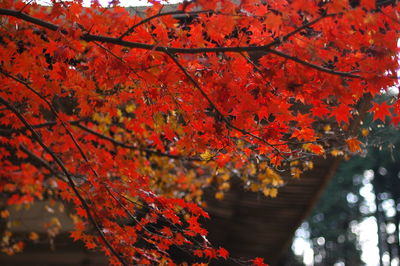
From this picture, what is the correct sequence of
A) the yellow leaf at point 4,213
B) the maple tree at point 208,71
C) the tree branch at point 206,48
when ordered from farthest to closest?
the yellow leaf at point 4,213 < the maple tree at point 208,71 < the tree branch at point 206,48

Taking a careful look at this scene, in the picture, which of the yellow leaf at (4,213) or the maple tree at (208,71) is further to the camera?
the yellow leaf at (4,213)

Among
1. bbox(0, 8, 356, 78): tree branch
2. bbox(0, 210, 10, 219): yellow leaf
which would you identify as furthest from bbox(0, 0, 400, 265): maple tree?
bbox(0, 210, 10, 219): yellow leaf

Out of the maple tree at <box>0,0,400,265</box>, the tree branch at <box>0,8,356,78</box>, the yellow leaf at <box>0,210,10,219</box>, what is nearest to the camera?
the tree branch at <box>0,8,356,78</box>

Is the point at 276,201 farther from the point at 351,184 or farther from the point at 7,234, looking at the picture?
the point at 351,184

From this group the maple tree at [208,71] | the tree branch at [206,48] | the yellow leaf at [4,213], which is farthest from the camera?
the yellow leaf at [4,213]

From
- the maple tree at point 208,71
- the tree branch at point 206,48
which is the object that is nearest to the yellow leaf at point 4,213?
the maple tree at point 208,71

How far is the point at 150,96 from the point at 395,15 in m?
1.77

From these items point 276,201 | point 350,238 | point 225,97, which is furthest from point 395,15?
point 350,238

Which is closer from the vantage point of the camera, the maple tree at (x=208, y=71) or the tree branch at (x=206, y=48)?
the tree branch at (x=206, y=48)

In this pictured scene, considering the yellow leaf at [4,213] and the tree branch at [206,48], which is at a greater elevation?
the yellow leaf at [4,213]

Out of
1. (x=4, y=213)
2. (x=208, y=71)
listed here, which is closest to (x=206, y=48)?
(x=208, y=71)

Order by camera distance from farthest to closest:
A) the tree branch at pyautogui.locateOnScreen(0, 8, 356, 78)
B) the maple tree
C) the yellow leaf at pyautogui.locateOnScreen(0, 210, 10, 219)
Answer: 1. the yellow leaf at pyautogui.locateOnScreen(0, 210, 10, 219)
2. the maple tree
3. the tree branch at pyautogui.locateOnScreen(0, 8, 356, 78)

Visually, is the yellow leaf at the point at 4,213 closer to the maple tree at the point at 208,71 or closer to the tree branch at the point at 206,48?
the maple tree at the point at 208,71

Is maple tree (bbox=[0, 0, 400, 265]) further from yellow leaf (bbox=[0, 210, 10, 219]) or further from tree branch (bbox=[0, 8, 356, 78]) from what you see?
yellow leaf (bbox=[0, 210, 10, 219])
